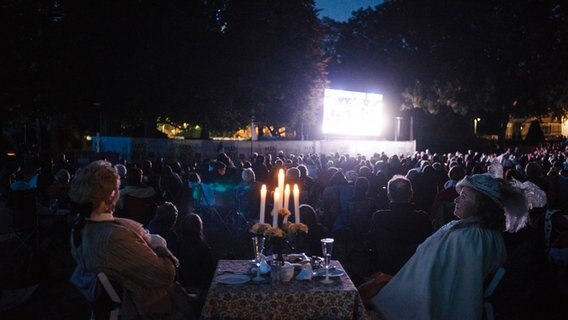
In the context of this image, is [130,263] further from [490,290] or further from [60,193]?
[60,193]

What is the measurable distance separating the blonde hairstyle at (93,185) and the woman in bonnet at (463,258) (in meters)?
2.18

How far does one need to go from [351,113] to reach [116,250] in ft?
74.8

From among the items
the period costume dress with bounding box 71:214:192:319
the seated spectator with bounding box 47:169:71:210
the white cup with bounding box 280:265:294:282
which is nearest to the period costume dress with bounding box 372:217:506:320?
the white cup with bounding box 280:265:294:282

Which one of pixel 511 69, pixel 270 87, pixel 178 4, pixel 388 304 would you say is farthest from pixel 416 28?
pixel 388 304

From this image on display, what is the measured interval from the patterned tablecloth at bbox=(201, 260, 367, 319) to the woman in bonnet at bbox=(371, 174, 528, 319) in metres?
0.32

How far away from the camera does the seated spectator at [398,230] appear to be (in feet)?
17.4

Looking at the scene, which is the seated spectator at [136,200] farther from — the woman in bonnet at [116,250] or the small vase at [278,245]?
the woman in bonnet at [116,250]

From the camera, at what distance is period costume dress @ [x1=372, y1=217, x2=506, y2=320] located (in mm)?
3711

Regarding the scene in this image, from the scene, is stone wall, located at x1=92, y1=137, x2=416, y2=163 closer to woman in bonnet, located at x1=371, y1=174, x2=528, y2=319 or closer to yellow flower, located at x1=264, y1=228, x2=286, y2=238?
yellow flower, located at x1=264, y1=228, x2=286, y2=238

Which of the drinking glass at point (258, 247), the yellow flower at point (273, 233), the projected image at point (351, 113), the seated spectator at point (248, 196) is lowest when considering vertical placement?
the seated spectator at point (248, 196)

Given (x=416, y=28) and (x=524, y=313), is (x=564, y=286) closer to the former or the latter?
(x=524, y=313)

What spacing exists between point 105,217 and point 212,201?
25.2 ft

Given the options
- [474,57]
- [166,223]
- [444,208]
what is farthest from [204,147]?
[474,57]

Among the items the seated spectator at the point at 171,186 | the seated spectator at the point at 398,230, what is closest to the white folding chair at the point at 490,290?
the seated spectator at the point at 398,230
